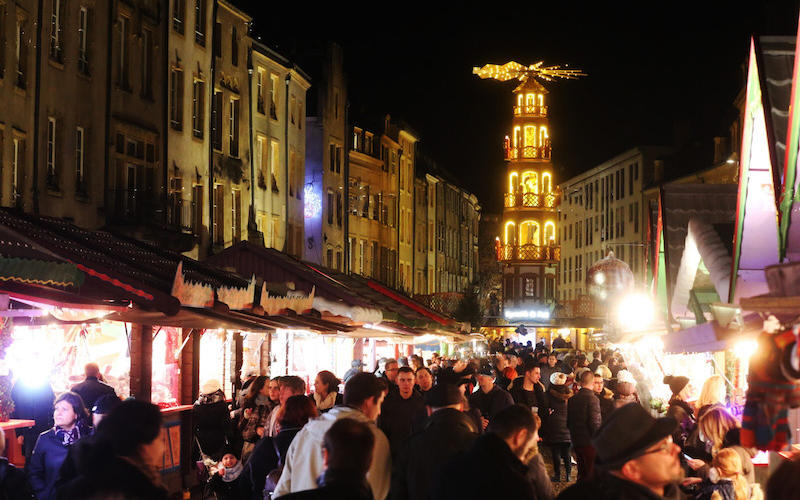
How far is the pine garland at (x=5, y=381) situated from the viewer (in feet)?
47.0

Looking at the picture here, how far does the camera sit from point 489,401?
18.5 m

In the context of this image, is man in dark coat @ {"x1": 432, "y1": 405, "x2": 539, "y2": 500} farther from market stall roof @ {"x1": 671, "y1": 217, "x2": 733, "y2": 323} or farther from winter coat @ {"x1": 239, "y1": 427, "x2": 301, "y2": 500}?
market stall roof @ {"x1": 671, "y1": 217, "x2": 733, "y2": 323}

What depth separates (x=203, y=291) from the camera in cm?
1454

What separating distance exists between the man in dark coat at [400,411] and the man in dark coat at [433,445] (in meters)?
4.17

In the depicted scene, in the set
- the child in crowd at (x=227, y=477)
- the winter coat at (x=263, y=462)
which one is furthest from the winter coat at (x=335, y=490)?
the child in crowd at (x=227, y=477)

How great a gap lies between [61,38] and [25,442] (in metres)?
15.3

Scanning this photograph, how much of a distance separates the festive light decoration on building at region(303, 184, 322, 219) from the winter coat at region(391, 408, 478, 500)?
42.4 m

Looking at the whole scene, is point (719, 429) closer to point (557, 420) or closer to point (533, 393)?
point (557, 420)

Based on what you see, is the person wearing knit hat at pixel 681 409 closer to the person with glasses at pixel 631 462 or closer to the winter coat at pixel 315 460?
the winter coat at pixel 315 460

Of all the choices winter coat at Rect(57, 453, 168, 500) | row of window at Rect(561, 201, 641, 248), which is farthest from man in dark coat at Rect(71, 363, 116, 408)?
row of window at Rect(561, 201, 641, 248)

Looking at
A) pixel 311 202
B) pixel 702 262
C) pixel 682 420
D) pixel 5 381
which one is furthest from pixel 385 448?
pixel 311 202

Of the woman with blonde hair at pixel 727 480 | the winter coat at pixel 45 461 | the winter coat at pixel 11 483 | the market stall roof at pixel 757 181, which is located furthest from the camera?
the market stall roof at pixel 757 181

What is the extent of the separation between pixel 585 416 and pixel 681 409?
3328 mm

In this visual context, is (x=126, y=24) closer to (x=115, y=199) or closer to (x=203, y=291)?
(x=115, y=199)
